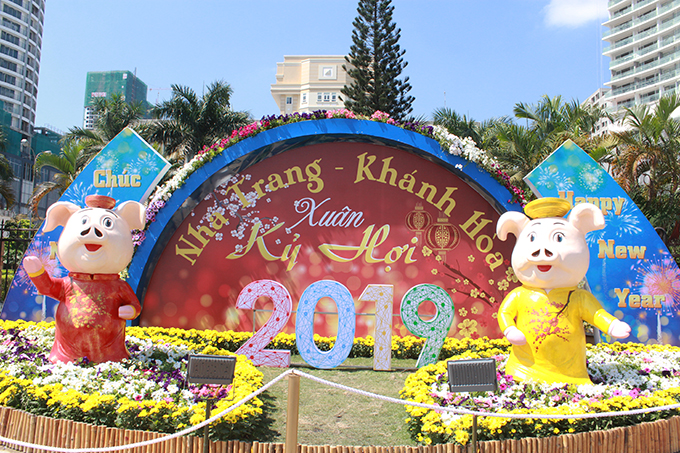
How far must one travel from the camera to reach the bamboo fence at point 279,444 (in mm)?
3852

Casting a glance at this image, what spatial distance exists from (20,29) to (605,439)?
243 ft

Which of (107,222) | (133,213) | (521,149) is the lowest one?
(107,222)

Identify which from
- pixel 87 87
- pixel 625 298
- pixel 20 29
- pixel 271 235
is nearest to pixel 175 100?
pixel 271 235

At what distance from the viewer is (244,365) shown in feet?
19.8

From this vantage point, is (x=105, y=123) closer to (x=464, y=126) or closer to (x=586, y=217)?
(x=464, y=126)

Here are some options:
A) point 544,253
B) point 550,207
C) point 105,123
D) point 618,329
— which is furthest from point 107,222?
point 105,123

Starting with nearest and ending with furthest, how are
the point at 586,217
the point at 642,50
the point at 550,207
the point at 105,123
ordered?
1. the point at 586,217
2. the point at 550,207
3. the point at 105,123
4. the point at 642,50

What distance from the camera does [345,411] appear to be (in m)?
5.47

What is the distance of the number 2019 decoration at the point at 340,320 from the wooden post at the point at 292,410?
130 inches

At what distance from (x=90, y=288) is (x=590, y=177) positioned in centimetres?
790

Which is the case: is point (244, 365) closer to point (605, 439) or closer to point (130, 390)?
point (130, 390)

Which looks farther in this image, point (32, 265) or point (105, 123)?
point (105, 123)

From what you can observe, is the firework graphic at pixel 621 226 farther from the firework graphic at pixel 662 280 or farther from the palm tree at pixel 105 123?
the palm tree at pixel 105 123

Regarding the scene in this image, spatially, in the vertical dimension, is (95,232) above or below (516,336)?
above
